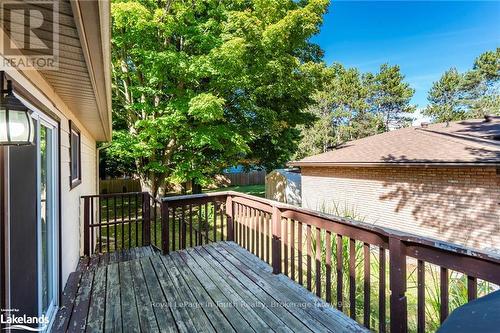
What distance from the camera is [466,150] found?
6.79 m

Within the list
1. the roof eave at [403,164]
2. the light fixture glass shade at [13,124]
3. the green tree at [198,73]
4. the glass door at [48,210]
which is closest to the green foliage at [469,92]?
the roof eave at [403,164]

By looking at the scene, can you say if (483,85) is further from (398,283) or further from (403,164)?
(398,283)

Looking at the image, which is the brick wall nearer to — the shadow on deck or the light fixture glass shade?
the shadow on deck

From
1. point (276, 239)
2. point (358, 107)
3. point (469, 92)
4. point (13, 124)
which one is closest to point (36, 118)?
point (13, 124)

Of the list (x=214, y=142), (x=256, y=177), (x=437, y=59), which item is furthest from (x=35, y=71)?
(x=437, y=59)

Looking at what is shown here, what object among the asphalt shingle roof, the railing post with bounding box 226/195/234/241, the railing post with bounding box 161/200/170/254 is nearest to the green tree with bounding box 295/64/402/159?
the asphalt shingle roof

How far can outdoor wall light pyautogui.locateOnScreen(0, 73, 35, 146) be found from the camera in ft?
4.69

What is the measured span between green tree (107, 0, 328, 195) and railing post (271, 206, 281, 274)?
422 cm

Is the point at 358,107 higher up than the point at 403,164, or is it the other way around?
the point at 358,107

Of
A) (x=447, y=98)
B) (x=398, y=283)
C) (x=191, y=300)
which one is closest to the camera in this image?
(x=398, y=283)

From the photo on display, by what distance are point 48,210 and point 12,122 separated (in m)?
1.50

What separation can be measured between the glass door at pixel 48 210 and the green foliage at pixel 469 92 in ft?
95.6

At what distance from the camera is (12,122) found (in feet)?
4.77

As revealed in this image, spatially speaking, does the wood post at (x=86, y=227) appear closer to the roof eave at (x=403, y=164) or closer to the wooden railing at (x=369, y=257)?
the wooden railing at (x=369, y=257)
